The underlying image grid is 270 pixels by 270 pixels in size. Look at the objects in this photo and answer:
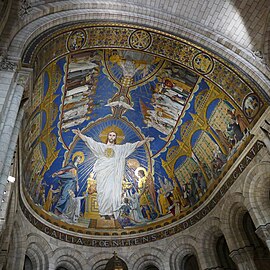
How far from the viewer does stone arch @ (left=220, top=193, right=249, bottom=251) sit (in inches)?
397

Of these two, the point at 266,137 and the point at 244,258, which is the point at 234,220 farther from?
Result: the point at 266,137

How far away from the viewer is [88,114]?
40.1 ft

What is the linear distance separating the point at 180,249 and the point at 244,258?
9.34 ft

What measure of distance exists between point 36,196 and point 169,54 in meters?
6.59

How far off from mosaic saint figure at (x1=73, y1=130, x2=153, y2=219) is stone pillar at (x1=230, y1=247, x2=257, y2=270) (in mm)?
5084

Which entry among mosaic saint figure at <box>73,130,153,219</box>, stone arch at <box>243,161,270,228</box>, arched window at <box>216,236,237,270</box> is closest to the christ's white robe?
mosaic saint figure at <box>73,130,153,219</box>

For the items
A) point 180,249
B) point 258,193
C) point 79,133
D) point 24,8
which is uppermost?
point 79,133

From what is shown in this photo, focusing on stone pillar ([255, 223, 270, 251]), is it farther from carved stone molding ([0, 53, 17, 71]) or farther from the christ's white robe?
carved stone molding ([0, 53, 17, 71])

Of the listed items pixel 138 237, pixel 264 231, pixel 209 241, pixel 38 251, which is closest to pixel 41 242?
pixel 38 251

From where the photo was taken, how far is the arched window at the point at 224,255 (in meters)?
10.8

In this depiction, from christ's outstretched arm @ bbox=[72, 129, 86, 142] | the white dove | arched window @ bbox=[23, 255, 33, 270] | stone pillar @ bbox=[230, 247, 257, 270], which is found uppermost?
the white dove

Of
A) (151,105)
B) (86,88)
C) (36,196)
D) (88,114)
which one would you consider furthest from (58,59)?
(36,196)

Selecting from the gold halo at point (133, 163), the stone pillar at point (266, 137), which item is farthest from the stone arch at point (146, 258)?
the stone pillar at point (266, 137)

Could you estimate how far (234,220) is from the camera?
10469mm
